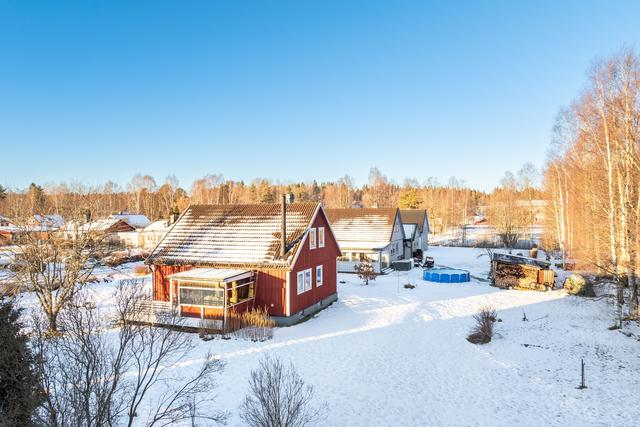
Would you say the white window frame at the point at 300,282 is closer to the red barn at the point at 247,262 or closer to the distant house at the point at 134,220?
the red barn at the point at 247,262

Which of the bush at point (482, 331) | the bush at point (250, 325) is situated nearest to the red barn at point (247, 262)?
the bush at point (250, 325)

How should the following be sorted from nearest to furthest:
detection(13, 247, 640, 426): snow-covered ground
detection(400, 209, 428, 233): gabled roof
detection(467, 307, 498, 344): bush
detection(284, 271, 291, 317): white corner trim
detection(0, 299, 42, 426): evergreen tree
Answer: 1. detection(0, 299, 42, 426): evergreen tree
2. detection(13, 247, 640, 426): snow-covered ground
3. detection(467, 307, 498, 344): bush
4. detection(284, 271, 291, 317): white corner trim
5. detection(400, 209, 428, 233): gabled roof

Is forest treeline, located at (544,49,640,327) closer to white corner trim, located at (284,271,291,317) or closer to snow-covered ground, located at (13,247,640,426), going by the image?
snow-covered ground, located at (13,247,640,426)

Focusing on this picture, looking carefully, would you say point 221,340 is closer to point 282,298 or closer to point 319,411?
point 282,298

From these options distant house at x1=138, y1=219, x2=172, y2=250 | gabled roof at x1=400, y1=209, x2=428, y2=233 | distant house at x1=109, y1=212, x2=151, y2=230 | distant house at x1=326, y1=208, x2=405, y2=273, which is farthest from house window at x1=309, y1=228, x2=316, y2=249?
distant house at x1=109, y1=212, x2=151, y2=230

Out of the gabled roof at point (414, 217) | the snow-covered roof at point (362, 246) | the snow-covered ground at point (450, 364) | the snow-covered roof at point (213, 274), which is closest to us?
the snow-covered ground at point (450, 364)

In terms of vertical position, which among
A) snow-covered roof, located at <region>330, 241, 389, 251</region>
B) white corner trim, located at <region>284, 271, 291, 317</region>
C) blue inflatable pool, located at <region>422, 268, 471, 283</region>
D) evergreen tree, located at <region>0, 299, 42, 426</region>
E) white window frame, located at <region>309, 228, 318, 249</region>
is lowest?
blue inflatable pool, located at <region>422, 268, 471, 283</region>

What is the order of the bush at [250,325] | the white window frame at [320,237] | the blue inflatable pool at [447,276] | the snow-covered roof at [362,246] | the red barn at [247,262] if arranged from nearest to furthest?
the bush at [250,325]
the red barn at [247,262]
the white window frame at [320,237]
the blue inflatable pool at [447,276]
the snow-covered roof at [362,246]

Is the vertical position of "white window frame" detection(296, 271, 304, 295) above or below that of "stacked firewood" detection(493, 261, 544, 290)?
above
